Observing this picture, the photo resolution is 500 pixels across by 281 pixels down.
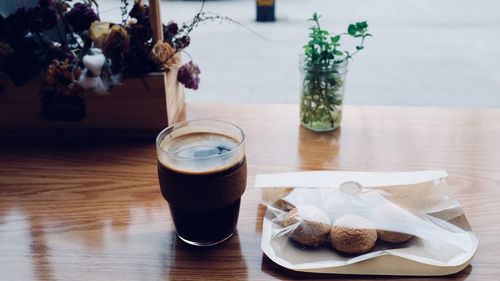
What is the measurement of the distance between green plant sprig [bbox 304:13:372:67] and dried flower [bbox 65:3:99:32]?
0.35m

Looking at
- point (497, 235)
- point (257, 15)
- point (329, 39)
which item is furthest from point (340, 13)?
point (497, 235)

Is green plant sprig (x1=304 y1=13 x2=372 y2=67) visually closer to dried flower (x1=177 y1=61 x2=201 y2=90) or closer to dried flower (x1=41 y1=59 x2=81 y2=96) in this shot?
dried flower (x1=177 y1=61 x2=201 y2=90)

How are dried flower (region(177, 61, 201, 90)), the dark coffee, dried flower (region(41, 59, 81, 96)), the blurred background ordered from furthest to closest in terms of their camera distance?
the blurred background
dried flower (region(177, 61, 201, 90))
dried flower (region(41, 59, 81, 96))
the dark coffee

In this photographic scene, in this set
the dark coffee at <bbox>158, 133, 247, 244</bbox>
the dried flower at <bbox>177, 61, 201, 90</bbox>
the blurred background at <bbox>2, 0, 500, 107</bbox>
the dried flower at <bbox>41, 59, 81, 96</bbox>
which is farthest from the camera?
the blurred background at <bbox>2, 0, 500, 107</bbox>

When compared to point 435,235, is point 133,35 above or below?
above

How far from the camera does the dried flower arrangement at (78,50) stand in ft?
2.48

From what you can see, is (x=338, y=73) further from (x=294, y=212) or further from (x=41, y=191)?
(x=41, y=191)

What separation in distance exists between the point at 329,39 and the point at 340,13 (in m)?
3.04

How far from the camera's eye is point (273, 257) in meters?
0.54

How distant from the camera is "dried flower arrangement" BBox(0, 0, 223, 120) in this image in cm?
76

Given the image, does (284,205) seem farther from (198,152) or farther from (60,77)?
(60,77)

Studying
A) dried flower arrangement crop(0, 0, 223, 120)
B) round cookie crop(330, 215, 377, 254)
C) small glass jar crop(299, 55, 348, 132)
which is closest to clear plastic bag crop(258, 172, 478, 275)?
round cookie crop(330, 215, 377, 254)

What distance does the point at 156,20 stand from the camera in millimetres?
771

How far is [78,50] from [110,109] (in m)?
0.11
